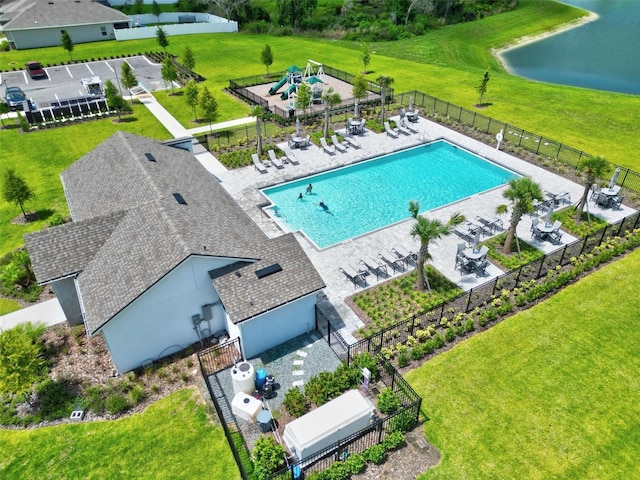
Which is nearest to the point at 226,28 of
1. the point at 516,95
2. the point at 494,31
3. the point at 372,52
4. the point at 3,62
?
the point at 372,52

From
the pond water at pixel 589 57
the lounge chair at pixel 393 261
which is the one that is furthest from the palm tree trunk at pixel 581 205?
the pond water at pixel 589 57

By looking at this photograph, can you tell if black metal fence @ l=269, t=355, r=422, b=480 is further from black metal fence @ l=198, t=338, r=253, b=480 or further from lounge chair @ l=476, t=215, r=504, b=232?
lounge chair @ l=476, t=215, r=504, b=232

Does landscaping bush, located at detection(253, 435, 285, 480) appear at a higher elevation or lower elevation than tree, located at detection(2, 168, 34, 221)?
lower

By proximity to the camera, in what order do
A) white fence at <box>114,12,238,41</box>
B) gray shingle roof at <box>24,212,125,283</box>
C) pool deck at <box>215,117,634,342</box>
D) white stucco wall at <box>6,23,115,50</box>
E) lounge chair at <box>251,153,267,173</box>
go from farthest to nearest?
white fence at <box>114,12,238,41</box> → white stucco wall at <box>6,23,115,50</box> → lounge chair at <box>251,153,267,173</box> → pool deck at <box>215,117,634,342</box> → gray shingle roof at <box>24,212,125,283</box>

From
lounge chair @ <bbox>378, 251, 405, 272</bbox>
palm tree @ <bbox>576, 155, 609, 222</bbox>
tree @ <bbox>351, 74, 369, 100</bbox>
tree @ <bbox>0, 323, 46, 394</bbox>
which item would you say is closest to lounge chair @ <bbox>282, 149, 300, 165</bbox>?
tree @ <bbox>351, 74, 369, 100</bbox>

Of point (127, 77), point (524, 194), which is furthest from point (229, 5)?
point (524, 194)

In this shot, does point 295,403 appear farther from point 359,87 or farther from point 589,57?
point 589,57

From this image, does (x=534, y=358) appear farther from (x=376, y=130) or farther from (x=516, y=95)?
(x=516, y=95)
